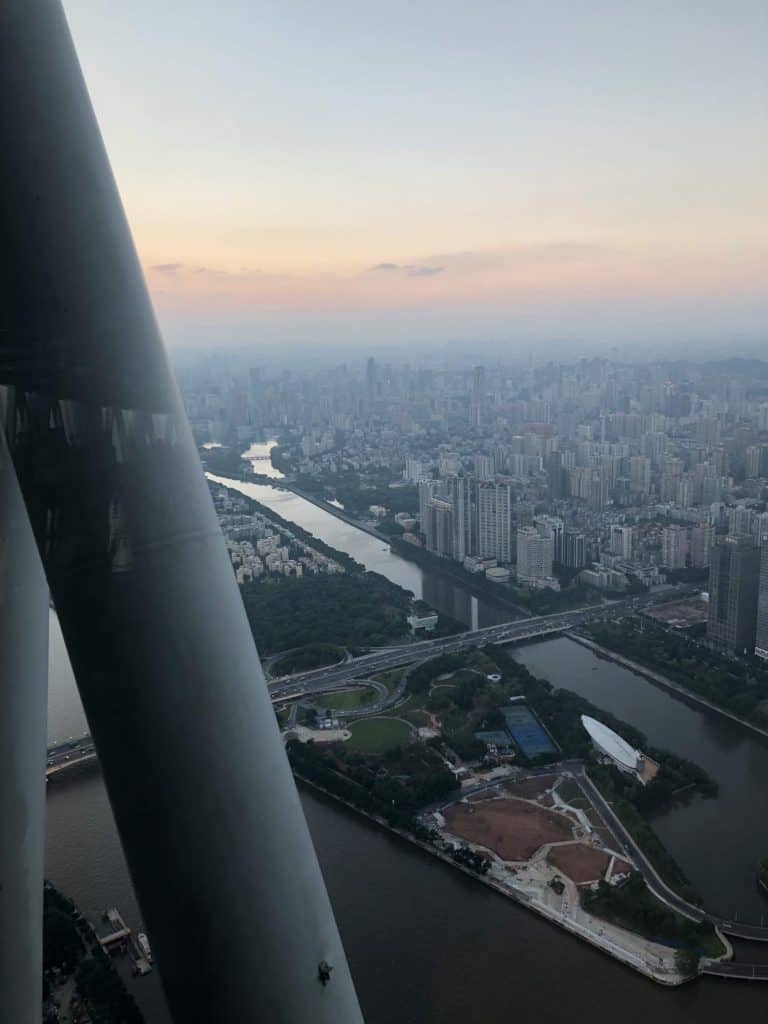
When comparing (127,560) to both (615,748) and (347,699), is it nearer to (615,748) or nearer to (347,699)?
(615,748)

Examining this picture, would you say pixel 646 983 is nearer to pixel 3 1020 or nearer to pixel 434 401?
pixel 3 1020

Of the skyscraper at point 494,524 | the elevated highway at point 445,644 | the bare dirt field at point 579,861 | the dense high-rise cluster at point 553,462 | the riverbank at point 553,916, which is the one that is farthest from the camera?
the skyscraper at point 494,524

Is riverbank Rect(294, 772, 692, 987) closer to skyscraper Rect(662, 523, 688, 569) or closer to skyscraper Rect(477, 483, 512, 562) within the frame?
skyscraper Rect(477, 483, 512, 562)

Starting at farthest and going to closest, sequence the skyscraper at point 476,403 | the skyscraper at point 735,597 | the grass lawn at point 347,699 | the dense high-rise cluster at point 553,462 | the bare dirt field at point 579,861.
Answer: the skyscraper at point 476,403, the dense high-rise cluster at point 553,462, the skyscraper at point 735,597, the grass lawn at point 347,699, the bare dirt field at point 579,861

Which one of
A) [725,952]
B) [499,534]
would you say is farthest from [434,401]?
[725,952]

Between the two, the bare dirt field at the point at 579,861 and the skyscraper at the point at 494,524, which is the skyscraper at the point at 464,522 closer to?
the skyscraper at the point at 494,524

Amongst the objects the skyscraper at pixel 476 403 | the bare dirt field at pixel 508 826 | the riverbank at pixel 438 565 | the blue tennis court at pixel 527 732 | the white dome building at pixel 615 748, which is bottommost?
the riverbank at pixel 438 565

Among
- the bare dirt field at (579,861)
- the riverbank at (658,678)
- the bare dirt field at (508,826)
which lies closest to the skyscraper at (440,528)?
the riverbank at (658,678)
